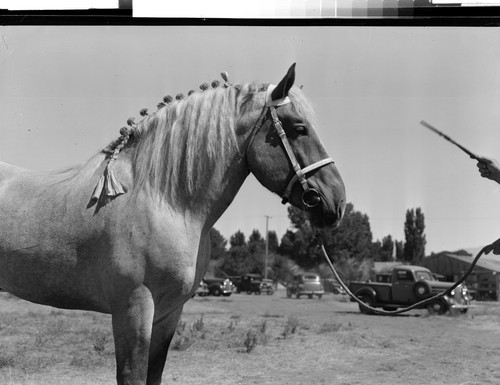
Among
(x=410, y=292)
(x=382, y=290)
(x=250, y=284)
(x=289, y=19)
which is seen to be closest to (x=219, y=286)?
(x=250, y=284)

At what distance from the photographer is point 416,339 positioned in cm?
957

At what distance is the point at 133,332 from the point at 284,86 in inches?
51.1

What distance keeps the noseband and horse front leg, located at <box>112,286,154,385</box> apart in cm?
81

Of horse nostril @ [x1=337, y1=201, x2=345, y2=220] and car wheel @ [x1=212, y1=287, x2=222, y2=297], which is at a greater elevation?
horse nostril @ [x1=337, y1=201, x2=345, y2=220]

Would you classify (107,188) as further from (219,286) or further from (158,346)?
(219,286)

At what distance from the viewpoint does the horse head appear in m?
2.43

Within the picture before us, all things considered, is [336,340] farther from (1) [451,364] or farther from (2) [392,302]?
(2) [392,302]

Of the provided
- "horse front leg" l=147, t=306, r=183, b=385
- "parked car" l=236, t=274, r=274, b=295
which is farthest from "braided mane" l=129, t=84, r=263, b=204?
"parked car" l=236, t=274, r=274, b=295

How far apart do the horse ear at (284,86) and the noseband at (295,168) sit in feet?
0.07

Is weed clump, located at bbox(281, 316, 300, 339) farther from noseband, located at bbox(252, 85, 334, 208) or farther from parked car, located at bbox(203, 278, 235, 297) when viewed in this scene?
parked car, located at bbox(203, 278, 235, 297)

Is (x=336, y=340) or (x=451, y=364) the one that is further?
(x=336, y=340)

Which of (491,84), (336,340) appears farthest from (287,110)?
(336,340)

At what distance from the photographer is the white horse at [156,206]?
7.56 ft

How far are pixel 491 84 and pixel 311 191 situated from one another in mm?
3084
